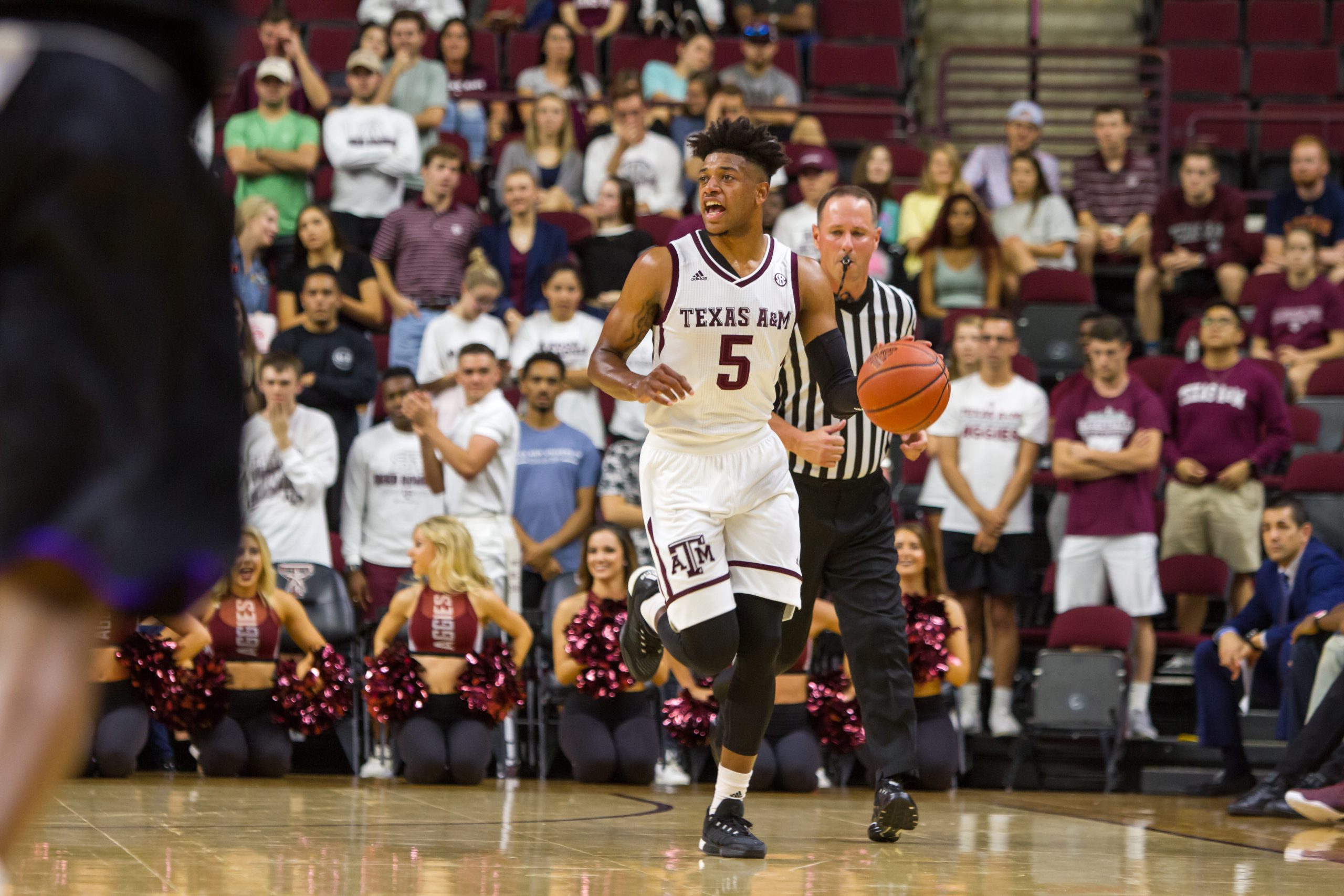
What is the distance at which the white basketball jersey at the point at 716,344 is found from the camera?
18.4 ft

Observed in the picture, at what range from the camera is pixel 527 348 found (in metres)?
10.7

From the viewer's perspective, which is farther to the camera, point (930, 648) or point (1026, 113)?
point (1026, 113)

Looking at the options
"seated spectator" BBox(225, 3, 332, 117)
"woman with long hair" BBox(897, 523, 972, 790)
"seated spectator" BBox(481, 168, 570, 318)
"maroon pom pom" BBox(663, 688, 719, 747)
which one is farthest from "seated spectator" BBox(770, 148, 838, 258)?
"maroon pom pom" BBox(663, 688, 719, 747)

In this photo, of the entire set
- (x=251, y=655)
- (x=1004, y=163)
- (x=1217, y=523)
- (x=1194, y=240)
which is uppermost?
(x=1004, y=163)

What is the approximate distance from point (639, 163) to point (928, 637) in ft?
16.8

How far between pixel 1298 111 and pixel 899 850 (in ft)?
37.5

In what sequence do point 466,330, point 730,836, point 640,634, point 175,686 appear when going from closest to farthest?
point 730,836
point 640,634
point 175,686
point 466,330

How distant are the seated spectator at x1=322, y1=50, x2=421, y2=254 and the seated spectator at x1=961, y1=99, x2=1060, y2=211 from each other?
4553 mm

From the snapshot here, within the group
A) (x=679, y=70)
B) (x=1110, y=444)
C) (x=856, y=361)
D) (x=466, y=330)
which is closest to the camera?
(x=856, y=361)

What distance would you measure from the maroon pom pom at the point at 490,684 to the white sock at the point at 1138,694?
145 inches

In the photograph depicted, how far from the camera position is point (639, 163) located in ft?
40.4

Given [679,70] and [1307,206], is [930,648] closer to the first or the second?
[1307,206]

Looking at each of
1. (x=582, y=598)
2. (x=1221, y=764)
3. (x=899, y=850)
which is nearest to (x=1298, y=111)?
(x=1221, y=764)

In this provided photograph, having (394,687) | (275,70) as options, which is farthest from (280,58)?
(394,687)
